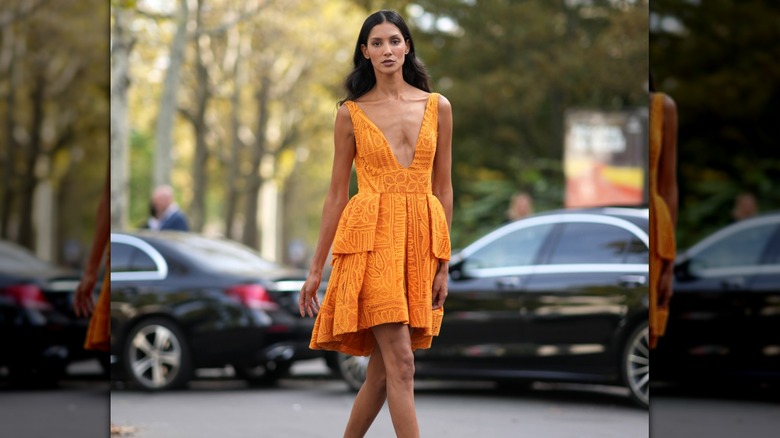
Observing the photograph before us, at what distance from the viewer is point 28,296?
5391mm

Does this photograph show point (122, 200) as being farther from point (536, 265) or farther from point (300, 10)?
point (536, 265)

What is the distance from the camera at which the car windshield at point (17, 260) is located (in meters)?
5.28

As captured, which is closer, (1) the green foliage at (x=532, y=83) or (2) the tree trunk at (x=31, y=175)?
(2) the tree trunk at (x=31, y=175)

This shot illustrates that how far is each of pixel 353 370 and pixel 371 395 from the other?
407 centimetres

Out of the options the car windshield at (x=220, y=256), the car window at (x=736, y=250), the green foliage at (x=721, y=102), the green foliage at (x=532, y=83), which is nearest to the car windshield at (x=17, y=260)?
the green foliage at (x=721, y=102)

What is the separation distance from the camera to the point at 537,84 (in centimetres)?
1286

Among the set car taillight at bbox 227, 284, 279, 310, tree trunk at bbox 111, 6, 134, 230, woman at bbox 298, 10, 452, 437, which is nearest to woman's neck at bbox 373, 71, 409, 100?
woman at bbox 298, 10, 452, 437

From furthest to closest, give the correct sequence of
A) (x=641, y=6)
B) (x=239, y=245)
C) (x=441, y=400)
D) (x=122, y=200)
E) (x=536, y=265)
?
(x=122, y=200) < (x=641, y=6) < (x=239, y=245) < (x=536, y=265) < (x=441, y=400)

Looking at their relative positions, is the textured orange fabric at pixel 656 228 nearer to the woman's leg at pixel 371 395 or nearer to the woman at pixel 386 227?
the woman at pixel 386 227

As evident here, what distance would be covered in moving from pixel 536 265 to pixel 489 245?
1.26ft

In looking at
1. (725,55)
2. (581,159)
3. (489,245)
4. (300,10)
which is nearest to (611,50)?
(581,159)

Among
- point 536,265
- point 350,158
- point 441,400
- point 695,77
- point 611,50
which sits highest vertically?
point 611,50

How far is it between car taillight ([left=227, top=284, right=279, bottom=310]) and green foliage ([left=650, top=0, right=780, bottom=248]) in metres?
3.82

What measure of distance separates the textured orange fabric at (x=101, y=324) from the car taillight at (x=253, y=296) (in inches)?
137
